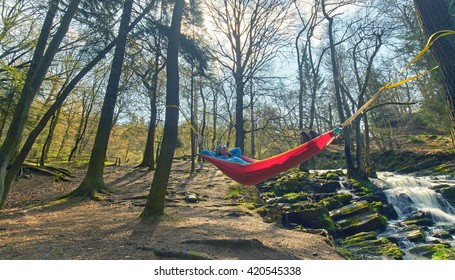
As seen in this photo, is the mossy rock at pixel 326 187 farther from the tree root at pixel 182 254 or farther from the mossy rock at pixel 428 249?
the tree root at pixel 182 254

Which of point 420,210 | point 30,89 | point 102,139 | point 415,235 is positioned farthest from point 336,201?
point 30,89

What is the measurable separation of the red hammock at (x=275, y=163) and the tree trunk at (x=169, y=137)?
796 millimetres

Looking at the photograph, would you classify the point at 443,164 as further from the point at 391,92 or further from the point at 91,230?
the point at 91,230

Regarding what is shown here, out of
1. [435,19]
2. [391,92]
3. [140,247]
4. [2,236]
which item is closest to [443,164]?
[391,92]

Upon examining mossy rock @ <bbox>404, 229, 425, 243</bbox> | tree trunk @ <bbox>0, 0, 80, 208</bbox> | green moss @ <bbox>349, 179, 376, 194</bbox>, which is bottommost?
mossy rock @ <bbox>404, 229, 425, 243</bbox>

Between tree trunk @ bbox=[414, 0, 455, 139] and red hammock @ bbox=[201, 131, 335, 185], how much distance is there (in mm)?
1348

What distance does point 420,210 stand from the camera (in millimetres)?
7359

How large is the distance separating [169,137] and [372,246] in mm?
4106

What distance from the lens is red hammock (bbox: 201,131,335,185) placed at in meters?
3.89

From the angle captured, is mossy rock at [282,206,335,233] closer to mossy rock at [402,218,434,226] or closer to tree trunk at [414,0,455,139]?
mossy rock at [402,218,434,226]

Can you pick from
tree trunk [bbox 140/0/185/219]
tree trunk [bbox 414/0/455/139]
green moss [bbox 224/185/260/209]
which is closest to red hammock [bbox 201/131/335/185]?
tree trunk [bbox 140/0/185/219]

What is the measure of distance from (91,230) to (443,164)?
1328 cm

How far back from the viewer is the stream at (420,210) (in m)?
5.70

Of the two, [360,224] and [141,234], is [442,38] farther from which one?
[360,224]
